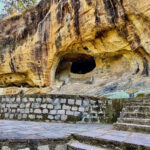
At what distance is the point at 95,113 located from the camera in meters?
3.71

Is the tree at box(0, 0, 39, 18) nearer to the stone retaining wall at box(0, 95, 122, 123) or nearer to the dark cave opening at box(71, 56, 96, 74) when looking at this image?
the dark cave opening at box(71, 56, 96, 74)

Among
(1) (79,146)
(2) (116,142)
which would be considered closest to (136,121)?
(2) (116,142)

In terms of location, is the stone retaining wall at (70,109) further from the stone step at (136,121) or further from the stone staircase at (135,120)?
the stone step at (136,121)

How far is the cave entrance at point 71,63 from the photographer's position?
1288 cm

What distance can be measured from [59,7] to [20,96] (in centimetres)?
784

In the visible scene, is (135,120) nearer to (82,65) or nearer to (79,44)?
(79,44)

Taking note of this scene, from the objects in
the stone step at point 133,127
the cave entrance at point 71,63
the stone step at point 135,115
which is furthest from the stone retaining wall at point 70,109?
the cave entrance at point 71,63

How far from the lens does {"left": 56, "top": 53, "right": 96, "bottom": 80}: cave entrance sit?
42.3ft

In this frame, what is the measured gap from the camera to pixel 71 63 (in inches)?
547

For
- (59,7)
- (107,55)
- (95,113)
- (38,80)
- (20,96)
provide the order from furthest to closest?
(38,80) → (107,55) → (59,7) → (20,96) → (95,113)

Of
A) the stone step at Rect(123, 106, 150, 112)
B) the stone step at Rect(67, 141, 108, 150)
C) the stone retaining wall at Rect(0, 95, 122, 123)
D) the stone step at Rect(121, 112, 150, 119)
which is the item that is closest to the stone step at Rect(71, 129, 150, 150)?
the stone step at Rect(67, 141, 108, 150)

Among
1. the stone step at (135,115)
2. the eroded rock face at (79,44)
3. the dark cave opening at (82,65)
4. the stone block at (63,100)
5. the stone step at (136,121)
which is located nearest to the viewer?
the stone step at (136,121)

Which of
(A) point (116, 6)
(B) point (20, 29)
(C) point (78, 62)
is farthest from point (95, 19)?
(B) point (20, 29)

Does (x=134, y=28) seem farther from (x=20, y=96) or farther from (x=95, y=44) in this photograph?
(x=20, y=96)
